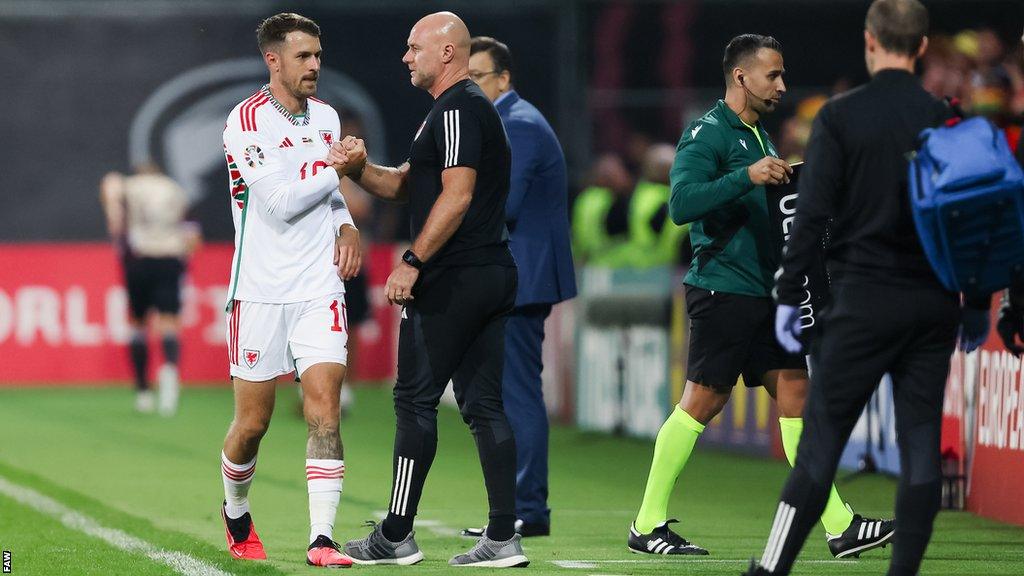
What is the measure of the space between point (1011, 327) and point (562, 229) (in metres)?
2.81

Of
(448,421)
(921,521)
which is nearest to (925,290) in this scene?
(921,521)

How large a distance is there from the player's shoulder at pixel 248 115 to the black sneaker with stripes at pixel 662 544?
237cm

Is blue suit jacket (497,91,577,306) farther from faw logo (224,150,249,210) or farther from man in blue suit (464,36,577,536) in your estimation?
faw logo (224,150,249,210)

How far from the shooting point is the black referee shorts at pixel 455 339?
7.15 m

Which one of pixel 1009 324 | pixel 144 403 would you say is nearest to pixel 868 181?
pixel 1009 324

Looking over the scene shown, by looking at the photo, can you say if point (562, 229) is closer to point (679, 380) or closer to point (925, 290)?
point (925, 290)

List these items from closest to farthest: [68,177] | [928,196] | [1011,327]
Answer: [928,196]
[1011,327]
[68,177]

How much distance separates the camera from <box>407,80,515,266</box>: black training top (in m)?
7.06

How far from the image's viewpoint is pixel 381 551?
23.9 feet

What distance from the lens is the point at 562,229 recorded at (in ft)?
28.7

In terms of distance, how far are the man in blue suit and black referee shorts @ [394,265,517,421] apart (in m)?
1.29

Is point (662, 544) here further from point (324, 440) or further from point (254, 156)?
point (254, 156)

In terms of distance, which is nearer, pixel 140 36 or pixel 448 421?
pixel 448 421

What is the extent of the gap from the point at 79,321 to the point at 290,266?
13587 mm
